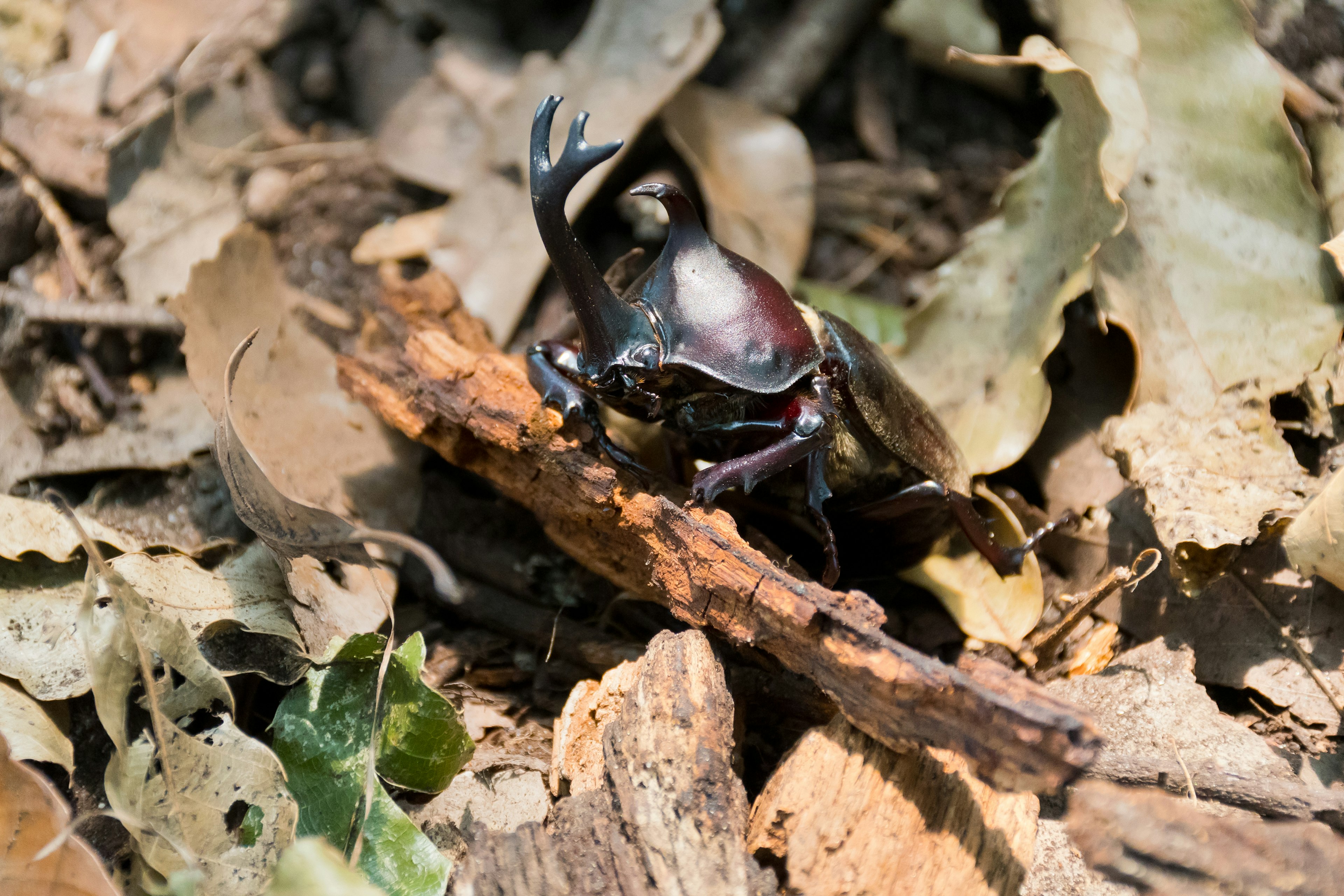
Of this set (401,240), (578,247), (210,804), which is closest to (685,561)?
(578,247)

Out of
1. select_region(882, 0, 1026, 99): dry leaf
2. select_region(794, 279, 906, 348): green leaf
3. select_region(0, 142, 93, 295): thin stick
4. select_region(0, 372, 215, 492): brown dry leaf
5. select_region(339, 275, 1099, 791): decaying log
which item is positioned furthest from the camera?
select_region(882, 0, 1026, 99): dry leaf

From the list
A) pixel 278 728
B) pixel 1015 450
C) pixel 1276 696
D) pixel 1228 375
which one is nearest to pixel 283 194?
pixel 278 728

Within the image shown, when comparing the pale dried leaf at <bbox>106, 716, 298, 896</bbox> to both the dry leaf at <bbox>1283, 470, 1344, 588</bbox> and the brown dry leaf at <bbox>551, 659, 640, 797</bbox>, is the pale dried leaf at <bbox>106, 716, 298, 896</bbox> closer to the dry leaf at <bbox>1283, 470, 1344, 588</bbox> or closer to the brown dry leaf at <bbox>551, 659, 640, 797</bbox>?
the brown dry leaf at <bbox>551, 659, 640, 797</bbox>

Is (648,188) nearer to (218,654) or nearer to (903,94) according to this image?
(218,654)

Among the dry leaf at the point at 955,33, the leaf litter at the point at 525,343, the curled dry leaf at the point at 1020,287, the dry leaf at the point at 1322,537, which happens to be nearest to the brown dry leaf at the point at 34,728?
the leaf litter at the point at 525,343

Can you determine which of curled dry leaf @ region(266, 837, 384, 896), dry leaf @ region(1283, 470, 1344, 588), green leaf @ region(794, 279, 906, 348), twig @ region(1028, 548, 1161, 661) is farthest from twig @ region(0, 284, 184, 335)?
dry leaf @ region(1283, 470, 1344, 588)

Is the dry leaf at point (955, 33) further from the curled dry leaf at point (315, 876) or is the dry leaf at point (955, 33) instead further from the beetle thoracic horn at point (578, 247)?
the curled dry leaf at point (315, 876)

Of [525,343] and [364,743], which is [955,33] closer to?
[525,343]
